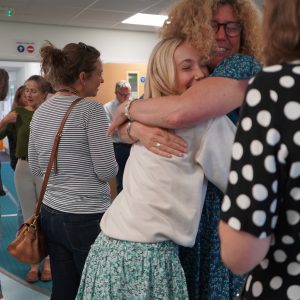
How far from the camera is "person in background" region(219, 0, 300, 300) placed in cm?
66

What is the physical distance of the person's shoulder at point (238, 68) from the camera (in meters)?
1.15

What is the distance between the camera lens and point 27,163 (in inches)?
129

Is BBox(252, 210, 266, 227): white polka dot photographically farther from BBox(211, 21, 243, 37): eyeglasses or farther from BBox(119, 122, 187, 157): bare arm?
BBox(211, 21, 243, 37): eyeglasses

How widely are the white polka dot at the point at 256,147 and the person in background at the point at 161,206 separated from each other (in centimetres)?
48

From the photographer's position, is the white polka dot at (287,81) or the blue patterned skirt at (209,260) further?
the blue patterned skirt at (209,260)

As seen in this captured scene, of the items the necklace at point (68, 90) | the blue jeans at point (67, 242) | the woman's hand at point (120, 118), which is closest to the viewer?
the woman's hand at point (120, 118)

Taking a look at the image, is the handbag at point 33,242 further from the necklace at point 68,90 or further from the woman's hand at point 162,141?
the woman's hand at point 162,141

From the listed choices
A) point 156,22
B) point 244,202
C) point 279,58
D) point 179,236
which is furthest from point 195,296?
point 156,22

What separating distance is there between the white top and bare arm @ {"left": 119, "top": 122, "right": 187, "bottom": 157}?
17 mm

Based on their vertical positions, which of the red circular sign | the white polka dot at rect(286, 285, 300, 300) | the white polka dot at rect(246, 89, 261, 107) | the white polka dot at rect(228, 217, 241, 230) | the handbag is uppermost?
the red circular sign

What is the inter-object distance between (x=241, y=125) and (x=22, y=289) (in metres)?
2.96

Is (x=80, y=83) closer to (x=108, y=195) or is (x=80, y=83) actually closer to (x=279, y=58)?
(x=108, y=195)

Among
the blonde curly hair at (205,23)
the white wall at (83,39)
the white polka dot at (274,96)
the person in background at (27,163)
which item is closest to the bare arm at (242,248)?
the white polka dot at (274,96)

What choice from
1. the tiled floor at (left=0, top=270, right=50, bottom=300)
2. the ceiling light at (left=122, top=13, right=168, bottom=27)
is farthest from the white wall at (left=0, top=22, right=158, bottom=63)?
the tiled floor at (left=0, top=270, right=50, bottom=300)
